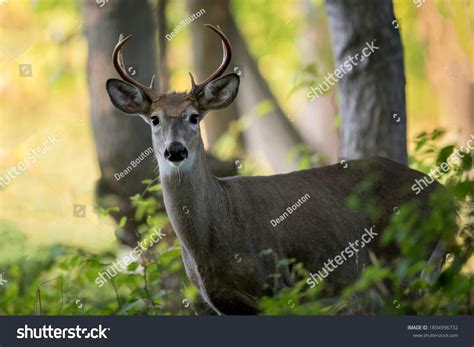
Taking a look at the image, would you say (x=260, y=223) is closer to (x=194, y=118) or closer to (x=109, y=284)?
(x=194, y=118)

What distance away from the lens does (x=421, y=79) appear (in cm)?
1441

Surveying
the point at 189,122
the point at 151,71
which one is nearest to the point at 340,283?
the point at 189,122

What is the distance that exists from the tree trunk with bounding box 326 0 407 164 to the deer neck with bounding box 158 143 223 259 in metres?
2.30

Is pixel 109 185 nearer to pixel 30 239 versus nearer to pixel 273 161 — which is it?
pixel 30 239

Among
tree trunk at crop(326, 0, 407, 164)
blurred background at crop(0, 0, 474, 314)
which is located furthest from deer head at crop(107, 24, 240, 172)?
tree trunk at crop(326, 0, 407, 164)

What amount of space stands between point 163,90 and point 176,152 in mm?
4727

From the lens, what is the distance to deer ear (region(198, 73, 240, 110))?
771 cm

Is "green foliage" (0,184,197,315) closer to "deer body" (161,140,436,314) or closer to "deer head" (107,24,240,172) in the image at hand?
"deer body" (161,140,436,314)

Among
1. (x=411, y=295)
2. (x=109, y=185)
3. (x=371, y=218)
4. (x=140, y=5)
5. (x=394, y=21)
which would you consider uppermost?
(x=140, y=5)

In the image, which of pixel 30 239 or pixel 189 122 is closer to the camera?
pixel 189 122

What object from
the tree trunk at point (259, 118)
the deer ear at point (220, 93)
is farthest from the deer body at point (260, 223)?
the tree trunk at point (259, 118)

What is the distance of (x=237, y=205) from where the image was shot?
7.65m

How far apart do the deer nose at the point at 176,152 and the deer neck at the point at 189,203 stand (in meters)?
0.24

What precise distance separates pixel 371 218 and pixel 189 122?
175 cm
